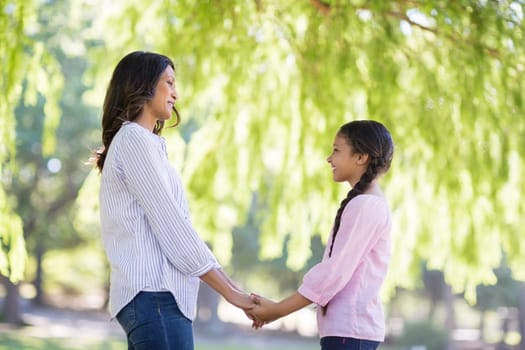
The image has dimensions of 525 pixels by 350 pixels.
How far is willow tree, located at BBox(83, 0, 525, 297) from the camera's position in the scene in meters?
5.32

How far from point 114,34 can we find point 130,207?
15.2 feet

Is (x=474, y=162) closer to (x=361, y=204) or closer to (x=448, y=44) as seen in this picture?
(x=448, y=44)

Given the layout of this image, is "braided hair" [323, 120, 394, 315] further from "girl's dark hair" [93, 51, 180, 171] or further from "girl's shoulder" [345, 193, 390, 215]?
"girl's dark hair" [93, 51, 180, 171]

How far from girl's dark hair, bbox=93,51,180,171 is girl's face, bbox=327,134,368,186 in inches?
26.9

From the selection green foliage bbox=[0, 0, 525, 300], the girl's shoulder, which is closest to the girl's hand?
the girl's shoulder

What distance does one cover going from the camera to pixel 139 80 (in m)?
2.44

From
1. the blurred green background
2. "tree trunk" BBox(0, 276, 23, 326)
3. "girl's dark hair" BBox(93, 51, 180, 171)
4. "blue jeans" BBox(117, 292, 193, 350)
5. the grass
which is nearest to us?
"blue jeans" BBox(117, 292, 193, 350)

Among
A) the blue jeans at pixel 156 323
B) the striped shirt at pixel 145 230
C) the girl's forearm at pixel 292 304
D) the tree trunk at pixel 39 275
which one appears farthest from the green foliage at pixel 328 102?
the tree trunk at pixel 39 275

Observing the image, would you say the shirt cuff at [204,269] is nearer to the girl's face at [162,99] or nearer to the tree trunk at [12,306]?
the girl's face at [162,99]

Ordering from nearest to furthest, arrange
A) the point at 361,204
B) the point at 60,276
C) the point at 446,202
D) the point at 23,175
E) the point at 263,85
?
the point at 361,204 → the point at 446,202 → the point at 263,85 → the point at 23,175 → the point at 60,276

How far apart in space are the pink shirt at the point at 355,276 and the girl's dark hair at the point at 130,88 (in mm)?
735

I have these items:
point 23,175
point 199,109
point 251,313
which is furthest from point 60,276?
point 251,313

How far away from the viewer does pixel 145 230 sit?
228 centimetres

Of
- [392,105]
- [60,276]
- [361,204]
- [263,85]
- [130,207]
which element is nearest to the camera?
[130,207]
